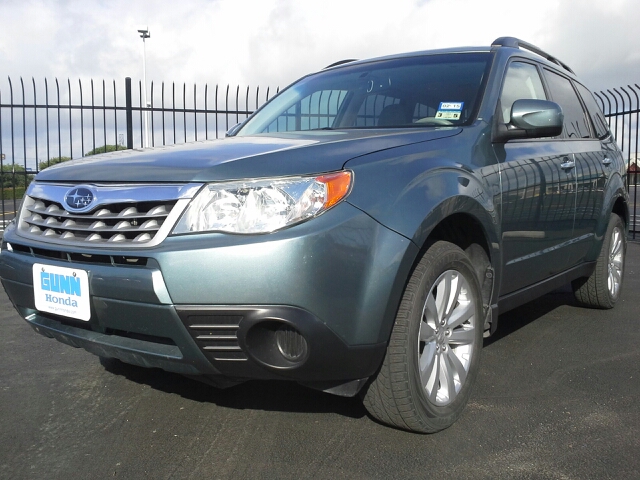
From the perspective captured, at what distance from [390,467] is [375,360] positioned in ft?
1.31

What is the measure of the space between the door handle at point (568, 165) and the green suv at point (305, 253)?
56 centimetres

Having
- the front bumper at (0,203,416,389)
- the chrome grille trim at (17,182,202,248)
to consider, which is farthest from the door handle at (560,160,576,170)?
the chrome grille trim at (17,182,202,248)

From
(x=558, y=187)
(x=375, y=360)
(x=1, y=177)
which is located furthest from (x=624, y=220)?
(x=1, y=177)

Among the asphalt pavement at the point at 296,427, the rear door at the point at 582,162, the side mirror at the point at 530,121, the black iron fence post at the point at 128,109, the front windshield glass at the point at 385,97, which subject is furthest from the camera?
the black iron fence post at the point at 128,109

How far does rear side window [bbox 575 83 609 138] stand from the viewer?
4809 mm

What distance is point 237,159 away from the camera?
2.32 meters

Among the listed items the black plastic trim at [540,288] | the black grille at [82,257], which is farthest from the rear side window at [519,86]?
the black grille at [82,257]

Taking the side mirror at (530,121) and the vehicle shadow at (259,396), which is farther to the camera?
the side mirror at (530,121)

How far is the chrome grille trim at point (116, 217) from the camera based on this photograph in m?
2.26

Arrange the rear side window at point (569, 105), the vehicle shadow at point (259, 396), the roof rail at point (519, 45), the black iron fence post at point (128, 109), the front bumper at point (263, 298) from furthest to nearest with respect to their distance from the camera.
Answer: the black iron fence post at point (128, 109) < the rear side window at point (569, 105) < the roof rail at point (519, 45) < the vehicle shadow at point (259, 396) < the front bumper at point (263, 298)

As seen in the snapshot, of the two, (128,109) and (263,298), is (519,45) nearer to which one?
(263,298)

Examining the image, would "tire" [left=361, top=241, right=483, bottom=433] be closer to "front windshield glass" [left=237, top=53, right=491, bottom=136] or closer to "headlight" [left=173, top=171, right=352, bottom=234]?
"headlight" [left=173, top=171, right=352, bottom=234]

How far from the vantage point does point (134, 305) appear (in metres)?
2.26

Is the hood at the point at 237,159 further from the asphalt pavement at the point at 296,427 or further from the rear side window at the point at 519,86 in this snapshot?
the asphalt pavement at the point at 296,427
